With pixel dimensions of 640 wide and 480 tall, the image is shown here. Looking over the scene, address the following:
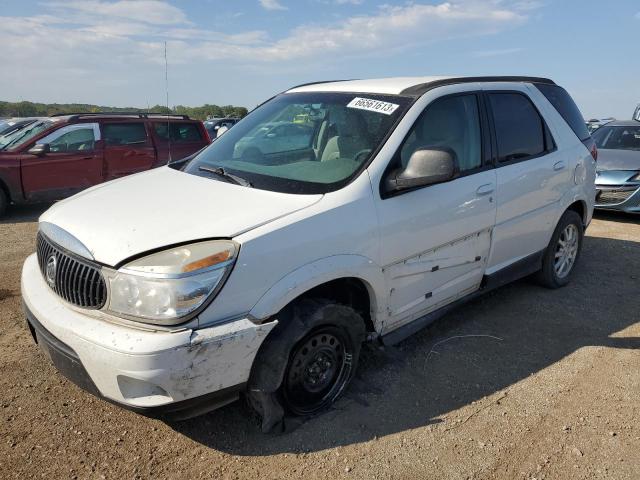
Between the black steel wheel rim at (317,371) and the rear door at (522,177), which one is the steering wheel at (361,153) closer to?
the black steel wheel rim at (317,371)

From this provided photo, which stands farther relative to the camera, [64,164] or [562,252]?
[64,164]

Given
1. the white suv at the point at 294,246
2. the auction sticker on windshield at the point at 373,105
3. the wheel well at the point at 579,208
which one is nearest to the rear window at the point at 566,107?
the white suv at the point at 294,246

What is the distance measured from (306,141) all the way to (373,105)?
0.52 meters

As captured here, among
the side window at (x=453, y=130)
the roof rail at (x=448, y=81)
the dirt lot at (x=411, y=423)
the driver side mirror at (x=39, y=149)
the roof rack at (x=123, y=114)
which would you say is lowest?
the dirt lot at (x=411, y=423)

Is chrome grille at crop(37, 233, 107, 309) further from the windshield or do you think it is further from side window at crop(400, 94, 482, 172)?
the windshield

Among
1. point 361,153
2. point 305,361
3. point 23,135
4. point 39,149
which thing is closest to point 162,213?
point 305,361

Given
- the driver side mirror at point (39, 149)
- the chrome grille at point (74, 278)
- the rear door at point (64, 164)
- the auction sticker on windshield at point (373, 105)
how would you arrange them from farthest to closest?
the rear door at point (64, 164) → the driver side mirror at point (39, 149) → the auction sticker on windshield at point (373, 105) → the chrome grille at point (74, 278)

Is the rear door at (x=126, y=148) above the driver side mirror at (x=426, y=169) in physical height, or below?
below

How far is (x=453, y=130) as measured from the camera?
3557 mm

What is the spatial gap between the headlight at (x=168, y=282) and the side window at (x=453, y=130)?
55.6 inches

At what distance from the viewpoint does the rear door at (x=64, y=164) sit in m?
8.44

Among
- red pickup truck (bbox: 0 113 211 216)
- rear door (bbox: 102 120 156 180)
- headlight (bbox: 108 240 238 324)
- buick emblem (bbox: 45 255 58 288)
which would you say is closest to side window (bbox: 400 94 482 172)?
headlight (bbox: 108 240 238 324)

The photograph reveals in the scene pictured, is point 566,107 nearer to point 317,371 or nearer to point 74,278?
point 317,371

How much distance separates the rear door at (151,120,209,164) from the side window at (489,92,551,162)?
22.5 feet
